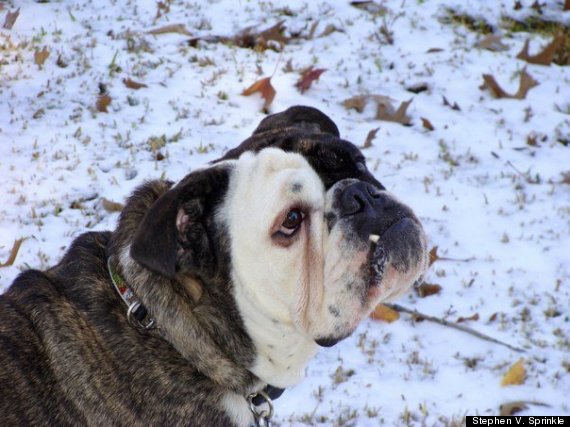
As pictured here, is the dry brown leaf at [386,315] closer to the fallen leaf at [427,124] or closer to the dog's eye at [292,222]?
the dog's eye at [292,222]

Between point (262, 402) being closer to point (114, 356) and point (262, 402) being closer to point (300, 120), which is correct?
point (114, 356)

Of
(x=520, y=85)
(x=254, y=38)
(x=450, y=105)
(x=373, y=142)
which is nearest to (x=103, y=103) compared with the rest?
(x=254, y=38)

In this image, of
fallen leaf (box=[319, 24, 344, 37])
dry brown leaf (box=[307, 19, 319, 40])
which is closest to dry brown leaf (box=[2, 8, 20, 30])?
dry brown leaf (box=[307, 19, 319, 40])

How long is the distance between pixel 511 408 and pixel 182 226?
8.06ft

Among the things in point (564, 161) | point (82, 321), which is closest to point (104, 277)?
point (82, 321)

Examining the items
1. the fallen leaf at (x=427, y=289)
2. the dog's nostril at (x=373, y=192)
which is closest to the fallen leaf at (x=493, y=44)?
the fallen leaf at (x=427, y=289)

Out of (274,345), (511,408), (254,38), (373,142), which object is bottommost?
(373,142)

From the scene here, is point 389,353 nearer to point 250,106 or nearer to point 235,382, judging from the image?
point 235,382

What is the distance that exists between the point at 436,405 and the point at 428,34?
497 cm

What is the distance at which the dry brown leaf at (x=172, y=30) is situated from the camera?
852 cm

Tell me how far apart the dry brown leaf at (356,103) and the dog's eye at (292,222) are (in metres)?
4.29

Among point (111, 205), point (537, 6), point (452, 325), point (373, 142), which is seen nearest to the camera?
point (452, 325)

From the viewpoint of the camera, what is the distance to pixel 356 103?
756 cm

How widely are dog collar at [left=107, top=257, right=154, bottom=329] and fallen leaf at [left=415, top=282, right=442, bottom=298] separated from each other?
2.71 m
